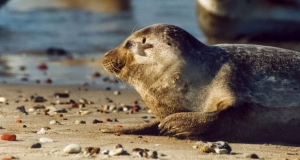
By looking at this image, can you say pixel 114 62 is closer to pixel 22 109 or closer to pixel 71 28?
pixel 22 109

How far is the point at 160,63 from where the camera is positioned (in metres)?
6.11

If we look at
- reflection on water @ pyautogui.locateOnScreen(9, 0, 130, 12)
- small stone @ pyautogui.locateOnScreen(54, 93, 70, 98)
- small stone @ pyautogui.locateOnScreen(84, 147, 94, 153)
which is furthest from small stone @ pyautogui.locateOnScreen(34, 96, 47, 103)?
reflection on water @ pyautogui.locateOnScreen(9, 0, 130, 12)

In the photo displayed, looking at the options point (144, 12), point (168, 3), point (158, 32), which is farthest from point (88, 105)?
point (168, 3)

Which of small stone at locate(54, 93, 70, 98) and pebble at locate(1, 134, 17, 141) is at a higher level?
small stone at locate(54, 93, 70, 98)

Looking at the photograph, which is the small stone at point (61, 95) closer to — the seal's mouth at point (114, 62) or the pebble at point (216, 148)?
the seal's mouth at point (114, 62)

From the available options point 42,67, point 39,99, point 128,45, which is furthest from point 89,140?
point 42,67

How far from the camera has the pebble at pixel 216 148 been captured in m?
5.29

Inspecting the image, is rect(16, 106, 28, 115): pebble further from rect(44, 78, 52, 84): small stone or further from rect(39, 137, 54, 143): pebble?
rect(44, 78, 52, 84): small stone

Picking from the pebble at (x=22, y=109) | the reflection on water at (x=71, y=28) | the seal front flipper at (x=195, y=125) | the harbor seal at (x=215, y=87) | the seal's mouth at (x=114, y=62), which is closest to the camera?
the seal front flipper at (x=195, y=125)

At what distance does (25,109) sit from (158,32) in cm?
172

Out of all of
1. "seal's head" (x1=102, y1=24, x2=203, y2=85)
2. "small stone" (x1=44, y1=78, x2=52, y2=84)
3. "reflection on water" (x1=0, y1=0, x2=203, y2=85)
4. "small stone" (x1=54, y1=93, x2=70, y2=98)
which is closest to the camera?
"seal's head" (x1=102, y1=24, x2=203, y2=85)

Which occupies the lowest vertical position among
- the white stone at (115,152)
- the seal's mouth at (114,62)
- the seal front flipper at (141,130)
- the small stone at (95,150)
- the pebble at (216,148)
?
the pebble at (216,148)

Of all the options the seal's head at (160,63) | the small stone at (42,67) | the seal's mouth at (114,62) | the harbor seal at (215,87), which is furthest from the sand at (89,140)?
the small stone at (42,67)

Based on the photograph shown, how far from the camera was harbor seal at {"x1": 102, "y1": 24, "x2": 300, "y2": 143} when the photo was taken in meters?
5.73
